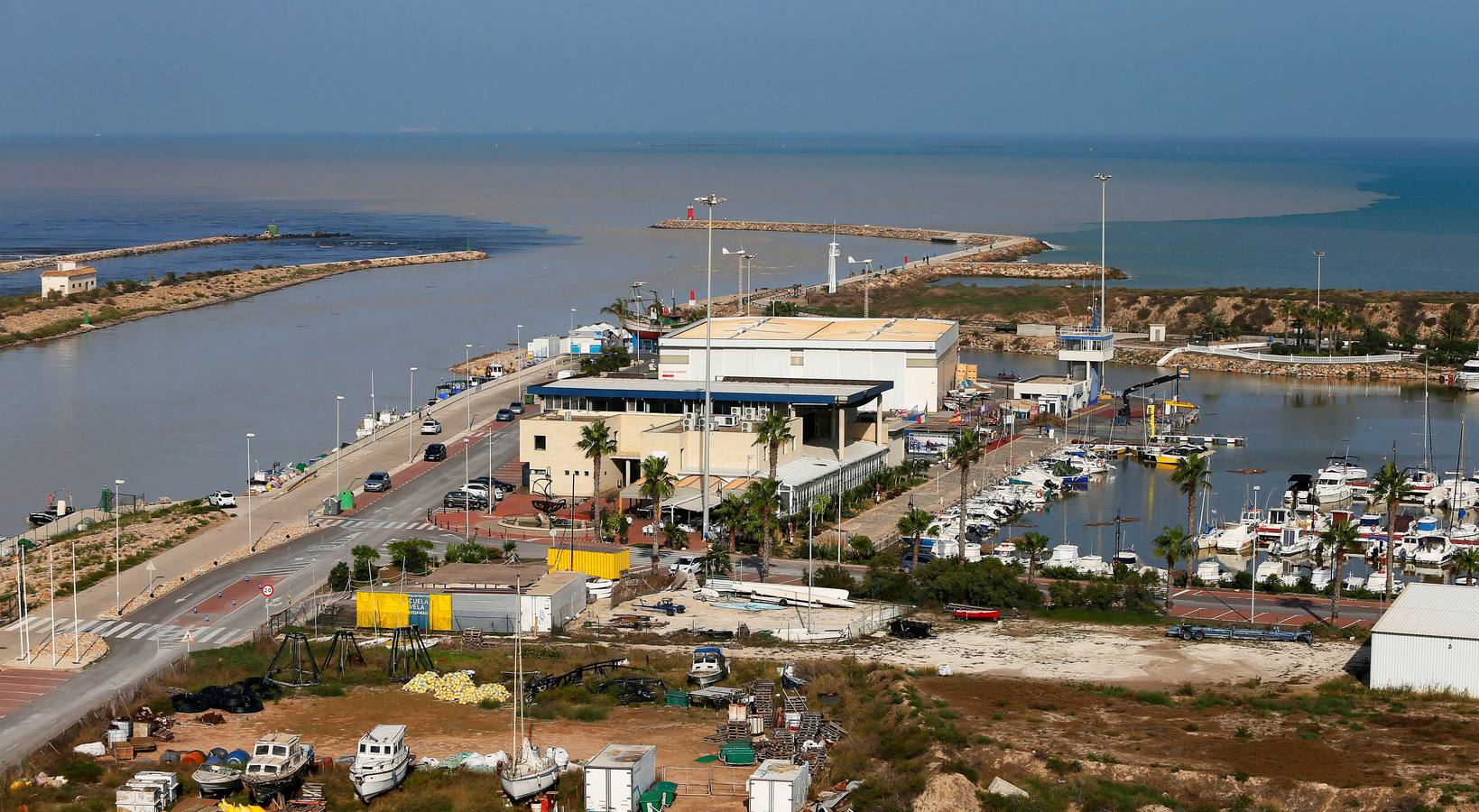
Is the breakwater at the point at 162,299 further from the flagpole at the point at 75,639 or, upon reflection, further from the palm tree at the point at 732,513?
the palm tree at the point at 732,513

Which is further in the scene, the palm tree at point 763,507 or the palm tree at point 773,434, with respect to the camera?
the palm tree at point 773,434

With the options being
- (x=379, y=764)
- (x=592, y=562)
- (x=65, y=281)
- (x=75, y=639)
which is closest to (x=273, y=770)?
(x=379, y=764)

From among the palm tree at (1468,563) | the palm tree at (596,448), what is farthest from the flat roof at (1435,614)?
the palm tree at (596,448)

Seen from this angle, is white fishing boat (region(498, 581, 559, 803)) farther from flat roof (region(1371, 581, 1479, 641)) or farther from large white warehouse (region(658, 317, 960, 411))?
large white warehouse (region(658, 317, 960, 411))

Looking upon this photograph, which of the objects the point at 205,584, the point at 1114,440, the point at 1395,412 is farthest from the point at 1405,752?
the point at 1395,412

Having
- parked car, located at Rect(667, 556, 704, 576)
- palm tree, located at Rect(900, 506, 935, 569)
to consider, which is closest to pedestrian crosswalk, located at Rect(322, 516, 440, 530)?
parked car, located at Rect(667, 556, 704, 576)

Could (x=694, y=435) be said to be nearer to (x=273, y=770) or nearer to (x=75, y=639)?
(x=75, y=639)

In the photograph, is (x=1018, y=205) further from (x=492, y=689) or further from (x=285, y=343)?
(x=492, y=689)
